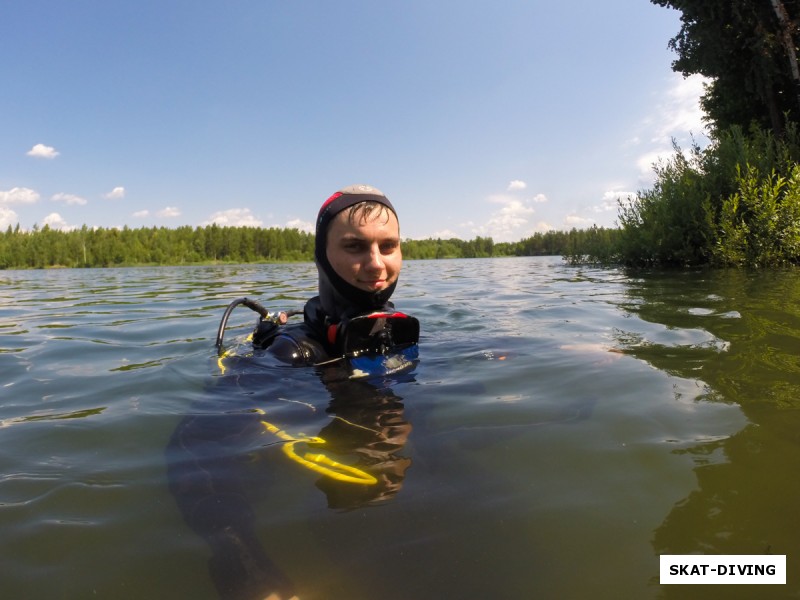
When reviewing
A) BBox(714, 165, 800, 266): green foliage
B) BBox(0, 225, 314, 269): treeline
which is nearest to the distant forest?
BBox(0, 225, 314, 269): treeline

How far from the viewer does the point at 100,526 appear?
1.59 m

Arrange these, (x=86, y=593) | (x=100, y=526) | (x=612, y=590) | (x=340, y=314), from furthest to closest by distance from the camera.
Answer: (x=340, y=314)
(x=100, y=526)
(x=86, y=593)
(x=612, y=590)

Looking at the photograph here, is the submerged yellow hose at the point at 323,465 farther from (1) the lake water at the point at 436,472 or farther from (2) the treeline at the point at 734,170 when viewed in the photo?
(2) the treeline at the point at 734,170

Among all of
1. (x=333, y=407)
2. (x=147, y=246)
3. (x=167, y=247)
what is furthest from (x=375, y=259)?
(x=147, y=246)

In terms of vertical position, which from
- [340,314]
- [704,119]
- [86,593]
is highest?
[704,119]

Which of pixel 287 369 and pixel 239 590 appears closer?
pixel 239 590

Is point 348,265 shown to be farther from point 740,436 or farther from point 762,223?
point 762,223

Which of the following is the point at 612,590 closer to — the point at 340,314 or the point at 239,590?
the point at 239,590

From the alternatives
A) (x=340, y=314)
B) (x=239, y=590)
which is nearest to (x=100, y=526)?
(x=239, y=590)

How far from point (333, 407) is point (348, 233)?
1.34 metres

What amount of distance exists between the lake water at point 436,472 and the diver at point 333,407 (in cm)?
2

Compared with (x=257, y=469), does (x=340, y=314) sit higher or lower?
higher

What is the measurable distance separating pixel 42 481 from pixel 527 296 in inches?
318

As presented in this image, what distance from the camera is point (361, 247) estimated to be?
3.44 m
